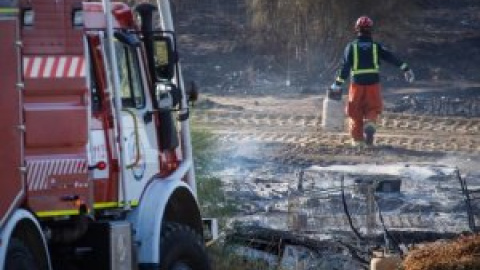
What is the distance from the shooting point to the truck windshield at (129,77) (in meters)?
8.62

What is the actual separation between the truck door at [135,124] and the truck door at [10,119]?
109 centimetres

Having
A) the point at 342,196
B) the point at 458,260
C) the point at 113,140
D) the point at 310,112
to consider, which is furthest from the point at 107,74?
the point at 310,112

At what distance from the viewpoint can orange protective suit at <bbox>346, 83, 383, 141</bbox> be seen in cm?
1912

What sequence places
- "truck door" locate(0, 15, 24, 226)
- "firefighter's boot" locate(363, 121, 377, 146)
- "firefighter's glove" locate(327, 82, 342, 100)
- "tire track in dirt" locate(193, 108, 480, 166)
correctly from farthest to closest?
"firefighter's glove" locate(327, 82, 342, 100)
"firefighter's boot" locate(363, 121, 377, 146)
"tire track in dirt" locate(193, 108, 480, 166)
"truck door" locate(0, 15, 24, 226)

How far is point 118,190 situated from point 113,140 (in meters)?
0.31

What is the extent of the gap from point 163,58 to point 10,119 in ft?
5.69

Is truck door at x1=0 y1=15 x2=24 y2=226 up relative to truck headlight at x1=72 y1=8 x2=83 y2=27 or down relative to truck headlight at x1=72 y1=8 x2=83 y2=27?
down

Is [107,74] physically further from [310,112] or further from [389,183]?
[310,112]

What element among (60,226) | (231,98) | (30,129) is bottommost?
(231,98)

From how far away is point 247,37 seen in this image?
28562mm

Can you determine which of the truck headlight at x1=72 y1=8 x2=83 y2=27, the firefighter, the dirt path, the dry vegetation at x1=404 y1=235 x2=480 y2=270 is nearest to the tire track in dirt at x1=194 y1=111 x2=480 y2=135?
the dirt path

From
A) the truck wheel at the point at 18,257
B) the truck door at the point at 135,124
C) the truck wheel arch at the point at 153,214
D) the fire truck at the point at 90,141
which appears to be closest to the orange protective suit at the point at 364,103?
the fire truck at the point at 90,141

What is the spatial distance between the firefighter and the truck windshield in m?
10.5

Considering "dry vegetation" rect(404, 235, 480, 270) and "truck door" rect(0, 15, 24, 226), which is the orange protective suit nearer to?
"dry vegetation" rect(404, 235, 480, 270)
